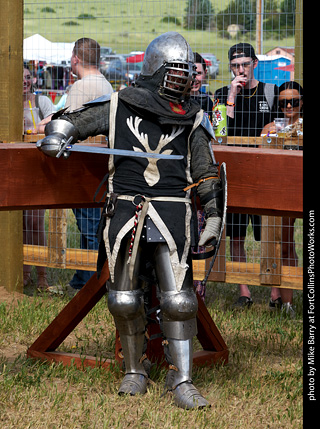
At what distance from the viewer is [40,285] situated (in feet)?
22.2

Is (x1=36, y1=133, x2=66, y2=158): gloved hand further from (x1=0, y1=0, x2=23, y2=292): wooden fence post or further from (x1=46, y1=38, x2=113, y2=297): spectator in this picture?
(x1=46, y1=38, x2=113, y2=297): spectator

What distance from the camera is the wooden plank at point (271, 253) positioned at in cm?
606

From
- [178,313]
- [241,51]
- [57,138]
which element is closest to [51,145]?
[57,138]

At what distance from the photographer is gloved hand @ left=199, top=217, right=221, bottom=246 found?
3.96 metres

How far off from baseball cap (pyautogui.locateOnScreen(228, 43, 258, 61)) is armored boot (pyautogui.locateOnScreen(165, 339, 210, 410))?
9.80 ft

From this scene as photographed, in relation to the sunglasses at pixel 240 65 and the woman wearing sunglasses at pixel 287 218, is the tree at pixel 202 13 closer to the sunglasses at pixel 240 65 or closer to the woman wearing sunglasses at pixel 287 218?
the sunglasses at pixel 240 65

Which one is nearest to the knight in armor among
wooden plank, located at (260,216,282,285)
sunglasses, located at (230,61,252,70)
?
wooden plank, located at (260,216,282,285)

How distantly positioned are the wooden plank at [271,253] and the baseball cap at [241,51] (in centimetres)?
133

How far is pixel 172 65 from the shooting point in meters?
3.97

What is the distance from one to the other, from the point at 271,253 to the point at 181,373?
232cm

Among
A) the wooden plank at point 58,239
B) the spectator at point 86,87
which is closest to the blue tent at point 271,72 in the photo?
the spectator at point 86,87

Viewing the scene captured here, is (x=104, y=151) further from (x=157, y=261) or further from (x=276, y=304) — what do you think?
(x=276, y=304)

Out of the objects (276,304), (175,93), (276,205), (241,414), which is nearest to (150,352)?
(241,414)

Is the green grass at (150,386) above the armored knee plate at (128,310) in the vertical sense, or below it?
below
